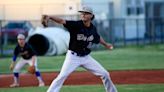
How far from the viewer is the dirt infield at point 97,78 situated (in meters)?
16.6

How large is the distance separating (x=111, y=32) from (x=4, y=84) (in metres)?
20.6

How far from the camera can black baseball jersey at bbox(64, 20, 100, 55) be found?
36.9 feet

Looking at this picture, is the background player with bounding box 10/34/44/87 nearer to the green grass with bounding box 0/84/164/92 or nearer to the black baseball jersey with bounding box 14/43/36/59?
the black baseball jersey with bounding box 14/43/36/59

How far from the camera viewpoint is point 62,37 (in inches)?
1165

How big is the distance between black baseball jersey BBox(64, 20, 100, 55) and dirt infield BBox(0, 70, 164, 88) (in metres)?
4.91

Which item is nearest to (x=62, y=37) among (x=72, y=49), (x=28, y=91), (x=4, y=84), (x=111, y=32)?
(x=111, y=32)

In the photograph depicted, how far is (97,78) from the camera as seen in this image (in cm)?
1769

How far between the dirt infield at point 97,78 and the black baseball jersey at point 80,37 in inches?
193

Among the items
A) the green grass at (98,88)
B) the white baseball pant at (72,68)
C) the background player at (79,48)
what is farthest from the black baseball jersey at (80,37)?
the green grass at (98,88)

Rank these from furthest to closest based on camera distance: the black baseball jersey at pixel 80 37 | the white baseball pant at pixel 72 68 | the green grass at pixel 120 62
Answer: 1. the green grass at pixel 120 62
2. the black baseball jersey at pixel 80 37
3. the white baseball pant at pixel 72 68

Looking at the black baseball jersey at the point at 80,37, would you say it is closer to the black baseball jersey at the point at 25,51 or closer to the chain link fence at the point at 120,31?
the black baseball jersey at the point at 25,51

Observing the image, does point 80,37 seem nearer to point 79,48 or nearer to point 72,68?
point 79,48

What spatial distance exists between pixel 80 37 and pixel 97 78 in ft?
21.2

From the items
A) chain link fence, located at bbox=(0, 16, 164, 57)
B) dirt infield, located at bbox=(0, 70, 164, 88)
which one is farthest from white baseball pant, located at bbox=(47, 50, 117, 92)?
chain link fence, located at bbox=(0, 16, 164, 57)
